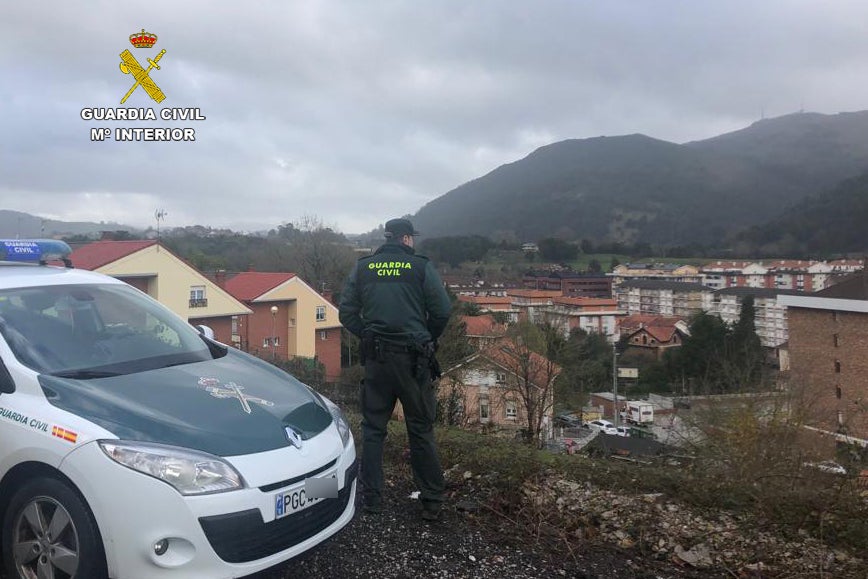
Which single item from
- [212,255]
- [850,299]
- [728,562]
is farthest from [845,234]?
[728,562]

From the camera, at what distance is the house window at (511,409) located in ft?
77.4

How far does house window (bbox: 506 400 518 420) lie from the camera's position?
2358 centimetres

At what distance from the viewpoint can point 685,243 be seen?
103500 mm

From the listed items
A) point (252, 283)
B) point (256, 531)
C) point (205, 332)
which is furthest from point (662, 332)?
point (256, 531)

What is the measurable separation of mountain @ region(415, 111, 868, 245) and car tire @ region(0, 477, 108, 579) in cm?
9087

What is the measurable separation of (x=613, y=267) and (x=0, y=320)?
85966 mm

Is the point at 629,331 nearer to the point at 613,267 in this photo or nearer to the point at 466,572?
the point at 613,267

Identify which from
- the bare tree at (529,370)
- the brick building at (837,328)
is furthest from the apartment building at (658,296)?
the bare tree at (529,370)

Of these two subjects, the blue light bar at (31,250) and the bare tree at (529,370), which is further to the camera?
the bare tree at (529,370)

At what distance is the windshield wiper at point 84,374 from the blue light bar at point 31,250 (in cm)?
163

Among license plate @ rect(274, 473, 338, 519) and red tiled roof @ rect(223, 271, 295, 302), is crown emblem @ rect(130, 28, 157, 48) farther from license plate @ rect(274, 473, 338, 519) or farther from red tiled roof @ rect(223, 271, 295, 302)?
red tiled roof @ rect(223, 271, 295, 302)

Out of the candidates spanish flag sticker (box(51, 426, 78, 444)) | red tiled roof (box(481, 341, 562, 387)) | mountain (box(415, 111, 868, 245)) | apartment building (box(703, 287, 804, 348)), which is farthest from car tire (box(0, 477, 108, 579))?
mountain (box(415, 111, 868, 245))

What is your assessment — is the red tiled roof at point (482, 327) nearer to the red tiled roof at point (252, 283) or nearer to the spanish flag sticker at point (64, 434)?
the red tiled roof at point (252, 283)

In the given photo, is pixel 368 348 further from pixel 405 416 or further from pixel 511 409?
pixel 511 409
